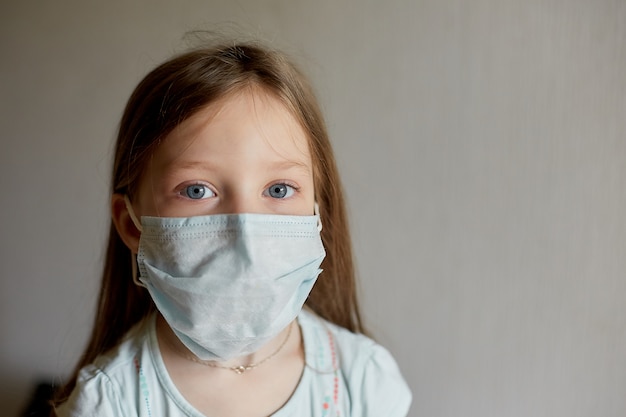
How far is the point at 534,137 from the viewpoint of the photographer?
1.08m

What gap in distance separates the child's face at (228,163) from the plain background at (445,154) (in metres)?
0.33

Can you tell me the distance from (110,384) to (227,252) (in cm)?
32

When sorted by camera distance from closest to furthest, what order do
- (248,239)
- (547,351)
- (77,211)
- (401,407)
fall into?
(248,239) < (401,407) < (547,351) < (77,211)

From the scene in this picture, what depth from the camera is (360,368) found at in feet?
3.39

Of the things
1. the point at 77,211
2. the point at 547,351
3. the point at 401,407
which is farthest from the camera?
the point at 77,211

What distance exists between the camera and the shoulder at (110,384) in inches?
35.5

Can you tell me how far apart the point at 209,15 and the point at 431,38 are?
45cm

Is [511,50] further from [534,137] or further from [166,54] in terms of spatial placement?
[166,54]

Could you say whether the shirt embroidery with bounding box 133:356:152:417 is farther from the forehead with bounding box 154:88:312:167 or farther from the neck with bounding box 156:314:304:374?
the forehead with bounding box 154:88:312:167

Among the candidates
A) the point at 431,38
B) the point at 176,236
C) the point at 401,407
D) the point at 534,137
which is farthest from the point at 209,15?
the point at 401,407

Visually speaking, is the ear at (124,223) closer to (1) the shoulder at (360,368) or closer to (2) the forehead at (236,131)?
(2) the forehead at (236,131)

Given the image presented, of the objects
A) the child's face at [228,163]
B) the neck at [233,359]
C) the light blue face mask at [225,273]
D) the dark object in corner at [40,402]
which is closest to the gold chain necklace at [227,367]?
the neck at [233,359]

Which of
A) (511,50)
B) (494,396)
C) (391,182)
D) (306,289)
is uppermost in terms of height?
(511,50)

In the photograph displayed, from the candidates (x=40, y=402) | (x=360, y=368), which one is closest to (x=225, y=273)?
(x=360, y=368)
